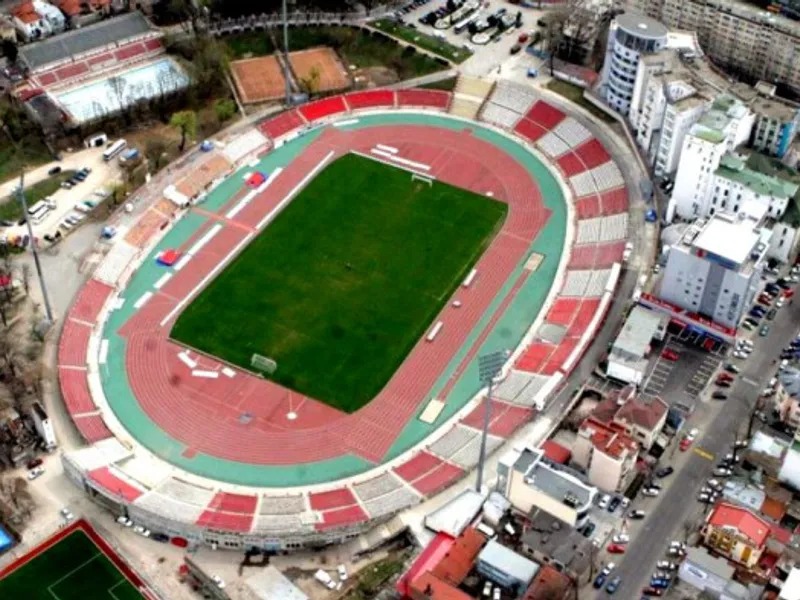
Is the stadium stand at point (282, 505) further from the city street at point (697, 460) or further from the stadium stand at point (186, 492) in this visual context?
the city street at point (697, 460)

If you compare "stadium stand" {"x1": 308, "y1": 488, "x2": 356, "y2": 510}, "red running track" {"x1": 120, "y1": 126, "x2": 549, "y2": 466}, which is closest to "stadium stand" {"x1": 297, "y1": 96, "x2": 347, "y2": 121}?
"red running track" {"x1": 120, "y1": 126, "x2": 549, "y2": 466}

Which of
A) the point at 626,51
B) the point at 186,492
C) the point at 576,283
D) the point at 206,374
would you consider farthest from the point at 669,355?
the point at 186,492

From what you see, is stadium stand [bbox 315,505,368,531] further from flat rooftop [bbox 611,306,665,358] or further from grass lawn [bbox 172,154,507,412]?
flat rooftop [bbox 611,306,665,358]

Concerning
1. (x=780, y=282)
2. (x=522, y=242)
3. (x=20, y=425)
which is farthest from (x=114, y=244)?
(x=780, y=282)

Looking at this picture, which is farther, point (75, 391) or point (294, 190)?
point (294, 190)

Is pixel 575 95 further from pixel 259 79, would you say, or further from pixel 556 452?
pixel 556 452
